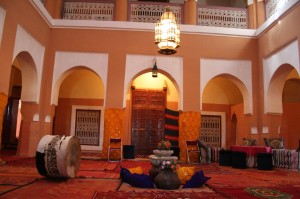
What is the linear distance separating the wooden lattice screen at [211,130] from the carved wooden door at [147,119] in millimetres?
1916

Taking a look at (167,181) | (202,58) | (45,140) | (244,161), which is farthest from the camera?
(202,58)

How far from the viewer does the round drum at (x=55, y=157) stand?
4707mm

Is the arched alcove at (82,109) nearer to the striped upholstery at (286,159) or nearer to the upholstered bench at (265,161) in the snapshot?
the upholstered bench at (265,161)

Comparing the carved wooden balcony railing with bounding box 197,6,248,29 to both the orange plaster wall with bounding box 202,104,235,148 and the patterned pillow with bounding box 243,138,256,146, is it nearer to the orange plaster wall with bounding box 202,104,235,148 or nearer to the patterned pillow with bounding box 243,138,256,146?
the orange plaster wall with bounding box 202,104,235,148

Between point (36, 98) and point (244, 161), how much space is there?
6563 mm

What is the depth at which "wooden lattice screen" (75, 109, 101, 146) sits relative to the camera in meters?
11.5

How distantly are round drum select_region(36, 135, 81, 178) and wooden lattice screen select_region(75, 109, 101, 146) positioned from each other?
6641mm

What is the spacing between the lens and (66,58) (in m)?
9.54

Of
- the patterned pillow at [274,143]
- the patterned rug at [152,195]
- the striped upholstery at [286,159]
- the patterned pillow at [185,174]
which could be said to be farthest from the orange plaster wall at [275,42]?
the patterned rug at [152,195]

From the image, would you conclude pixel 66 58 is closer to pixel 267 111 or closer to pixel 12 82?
pixel 12 82

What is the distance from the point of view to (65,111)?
11.8 m

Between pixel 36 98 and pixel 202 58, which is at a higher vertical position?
pixel 202 58

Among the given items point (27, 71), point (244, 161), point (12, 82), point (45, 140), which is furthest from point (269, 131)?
point (12, 82)

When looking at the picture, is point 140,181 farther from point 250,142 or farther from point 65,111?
point 65,111
